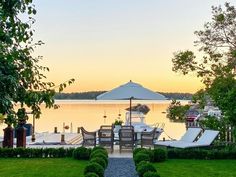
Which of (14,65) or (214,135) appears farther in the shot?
(214,135)

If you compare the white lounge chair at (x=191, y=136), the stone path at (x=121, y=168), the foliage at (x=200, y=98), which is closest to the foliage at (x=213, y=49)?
the foliage at (x=200, y=98)

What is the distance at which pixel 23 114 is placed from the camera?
3746 mm

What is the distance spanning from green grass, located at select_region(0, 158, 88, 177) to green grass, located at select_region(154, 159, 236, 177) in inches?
74.2

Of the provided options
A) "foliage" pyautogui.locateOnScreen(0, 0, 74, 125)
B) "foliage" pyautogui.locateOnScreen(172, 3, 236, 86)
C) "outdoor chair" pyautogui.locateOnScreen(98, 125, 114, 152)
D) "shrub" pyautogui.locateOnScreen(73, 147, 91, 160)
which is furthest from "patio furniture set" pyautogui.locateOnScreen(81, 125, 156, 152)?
"foliage" pyautogui.locateOnScreen(0, 0, 74, 125)

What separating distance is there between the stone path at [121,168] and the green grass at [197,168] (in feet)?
1.98

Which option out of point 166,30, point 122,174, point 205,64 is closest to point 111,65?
point 166,30

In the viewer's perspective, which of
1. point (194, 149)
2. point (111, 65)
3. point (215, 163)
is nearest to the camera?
point (215, 163)

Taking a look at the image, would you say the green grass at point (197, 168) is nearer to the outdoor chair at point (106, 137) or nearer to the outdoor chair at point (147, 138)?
the outdoor chair at point (147, 138)

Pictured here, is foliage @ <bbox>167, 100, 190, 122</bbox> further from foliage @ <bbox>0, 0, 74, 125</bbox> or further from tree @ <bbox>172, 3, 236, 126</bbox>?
foliage @ <bbox>0, 0, 74, 125</bbox>

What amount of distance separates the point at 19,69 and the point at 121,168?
6703 millimetres

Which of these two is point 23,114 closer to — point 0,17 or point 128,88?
point 0,17

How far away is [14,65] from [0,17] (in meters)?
0.39

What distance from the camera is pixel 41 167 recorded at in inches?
405

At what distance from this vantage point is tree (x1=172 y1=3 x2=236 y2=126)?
50.9 feet
